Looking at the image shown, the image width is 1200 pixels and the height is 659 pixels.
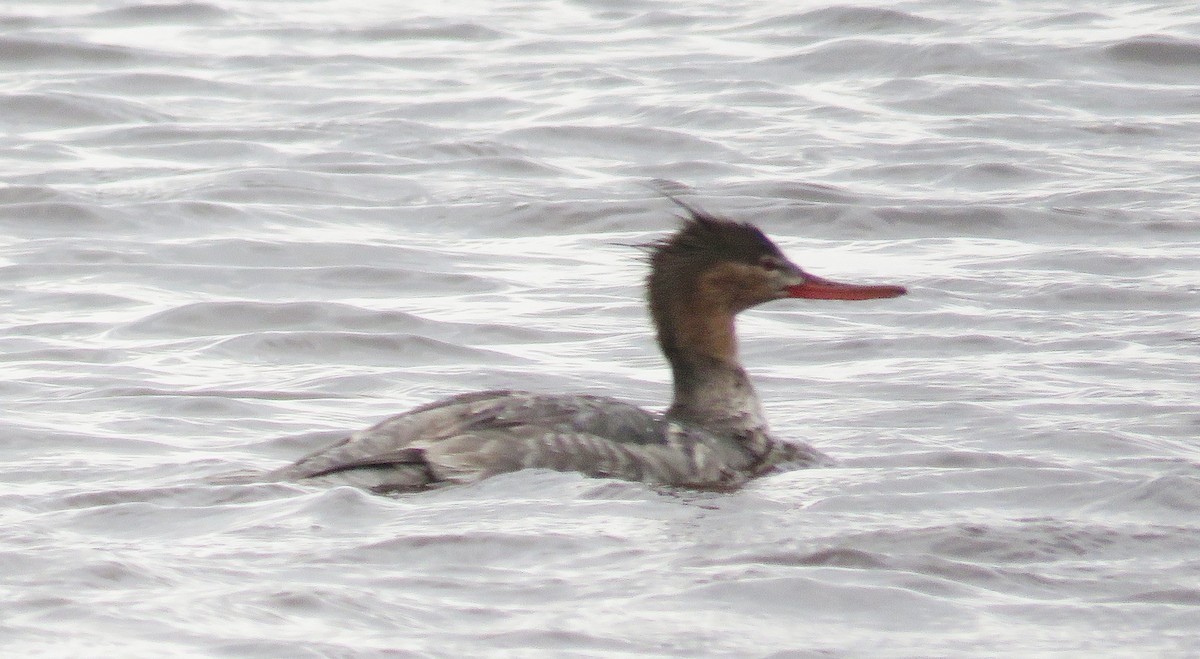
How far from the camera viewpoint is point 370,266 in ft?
39.1

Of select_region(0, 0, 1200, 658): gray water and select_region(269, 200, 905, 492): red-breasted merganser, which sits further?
select_region(269, 200, 905, 492): red-breasted merganser

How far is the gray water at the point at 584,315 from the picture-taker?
6215 millimetres

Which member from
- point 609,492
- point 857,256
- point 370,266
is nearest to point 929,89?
point 857,256

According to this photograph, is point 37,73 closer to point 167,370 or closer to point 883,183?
point 883,183

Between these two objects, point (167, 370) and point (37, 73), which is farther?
point (37, 73)

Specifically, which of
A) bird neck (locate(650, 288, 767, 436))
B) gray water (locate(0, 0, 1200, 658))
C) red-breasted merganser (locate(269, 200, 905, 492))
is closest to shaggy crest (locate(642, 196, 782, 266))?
red-breasted merganser (locate(269, 200, 905, 492))

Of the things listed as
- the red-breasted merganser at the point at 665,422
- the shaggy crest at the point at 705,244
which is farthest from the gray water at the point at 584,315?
the shaggy crest at the point at 705,244

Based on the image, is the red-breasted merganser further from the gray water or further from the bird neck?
the gray water

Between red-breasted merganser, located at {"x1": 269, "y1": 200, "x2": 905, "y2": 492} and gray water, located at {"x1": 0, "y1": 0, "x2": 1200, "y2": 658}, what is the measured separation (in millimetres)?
152

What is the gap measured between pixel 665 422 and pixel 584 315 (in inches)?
116

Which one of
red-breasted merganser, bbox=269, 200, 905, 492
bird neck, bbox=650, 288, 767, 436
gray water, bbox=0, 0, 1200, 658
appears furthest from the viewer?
bird neck, bbox=650, 288, 767, 436

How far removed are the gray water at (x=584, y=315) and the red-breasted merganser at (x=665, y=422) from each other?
152 mm

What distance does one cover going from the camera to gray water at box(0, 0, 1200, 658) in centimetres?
621

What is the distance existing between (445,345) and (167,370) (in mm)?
1267
